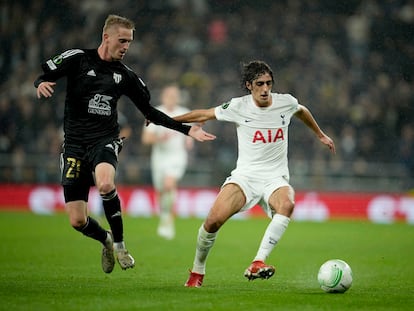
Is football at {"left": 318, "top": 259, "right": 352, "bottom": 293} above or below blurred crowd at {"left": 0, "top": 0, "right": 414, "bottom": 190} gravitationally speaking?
below

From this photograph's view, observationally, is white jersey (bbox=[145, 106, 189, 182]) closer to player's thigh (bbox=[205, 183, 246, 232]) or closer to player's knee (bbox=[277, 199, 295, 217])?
player's thigh (bbox=[205, 183, 246, 232])

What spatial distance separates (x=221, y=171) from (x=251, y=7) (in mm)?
5563

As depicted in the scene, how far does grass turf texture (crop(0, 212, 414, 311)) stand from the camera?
6898 millimetres

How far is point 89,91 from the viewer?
8.32 m

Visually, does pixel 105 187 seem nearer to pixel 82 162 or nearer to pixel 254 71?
pixel 82 162

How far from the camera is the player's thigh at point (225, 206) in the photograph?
8.07 meters

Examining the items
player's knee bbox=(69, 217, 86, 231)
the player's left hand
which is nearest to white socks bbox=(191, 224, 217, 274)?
the player's left hand

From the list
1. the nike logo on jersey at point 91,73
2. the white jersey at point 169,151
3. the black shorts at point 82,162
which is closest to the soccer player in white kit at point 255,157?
the black shorts at point 82,162

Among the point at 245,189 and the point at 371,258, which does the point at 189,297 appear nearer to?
the point at 245,189

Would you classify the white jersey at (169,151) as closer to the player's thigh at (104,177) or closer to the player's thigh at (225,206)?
the player's thigh at (225,206)

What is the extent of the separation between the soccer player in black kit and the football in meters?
1.72

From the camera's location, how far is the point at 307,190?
798 inches

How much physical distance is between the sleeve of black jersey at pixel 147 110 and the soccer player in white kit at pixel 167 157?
20.3 feet

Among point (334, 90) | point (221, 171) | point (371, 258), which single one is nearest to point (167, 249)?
point (371, 258)
